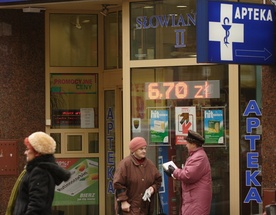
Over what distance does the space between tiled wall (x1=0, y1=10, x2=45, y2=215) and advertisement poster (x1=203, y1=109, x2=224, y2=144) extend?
132 inches

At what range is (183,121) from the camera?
10773 mm

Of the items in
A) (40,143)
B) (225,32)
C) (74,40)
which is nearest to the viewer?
(40,143)

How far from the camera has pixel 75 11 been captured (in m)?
12.9

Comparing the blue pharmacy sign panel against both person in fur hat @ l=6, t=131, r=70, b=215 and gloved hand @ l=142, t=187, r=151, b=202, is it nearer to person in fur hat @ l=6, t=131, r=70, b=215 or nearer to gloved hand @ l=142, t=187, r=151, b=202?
gloved hand @ l=142, t=187, r=151, b=202

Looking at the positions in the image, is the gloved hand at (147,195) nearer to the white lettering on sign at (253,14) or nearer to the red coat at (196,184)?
the red coat at (196,184)

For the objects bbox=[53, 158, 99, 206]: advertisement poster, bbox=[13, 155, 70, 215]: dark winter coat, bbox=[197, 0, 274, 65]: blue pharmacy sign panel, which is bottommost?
bbox=[53, 158, 99, 206]: advertisement poster

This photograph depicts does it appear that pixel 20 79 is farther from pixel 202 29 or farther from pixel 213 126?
pixel 202 29

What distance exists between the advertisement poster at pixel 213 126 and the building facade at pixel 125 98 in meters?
0.01

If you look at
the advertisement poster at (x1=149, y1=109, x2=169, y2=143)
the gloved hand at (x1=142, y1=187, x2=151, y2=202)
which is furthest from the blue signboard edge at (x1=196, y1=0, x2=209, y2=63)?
the advertisement poster at (x1=149, y1=109, x2=169, y2=143)

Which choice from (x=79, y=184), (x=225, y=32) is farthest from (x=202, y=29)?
(x=79, y=184)

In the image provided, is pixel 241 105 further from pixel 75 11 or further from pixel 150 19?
pixel 75 11

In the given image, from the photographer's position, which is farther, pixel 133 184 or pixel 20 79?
pixel 20 79

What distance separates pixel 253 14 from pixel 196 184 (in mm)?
2138

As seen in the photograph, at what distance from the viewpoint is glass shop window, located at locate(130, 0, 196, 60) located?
10.8m
